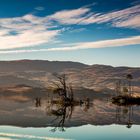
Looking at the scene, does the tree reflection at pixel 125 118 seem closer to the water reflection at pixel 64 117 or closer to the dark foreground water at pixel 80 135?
the water reflection at pixel 64 117

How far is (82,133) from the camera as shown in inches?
1642

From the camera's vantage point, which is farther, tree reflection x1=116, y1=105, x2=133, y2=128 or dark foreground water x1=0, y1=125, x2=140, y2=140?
tree reflection x1=116, y1=105, x2=133, y2=128

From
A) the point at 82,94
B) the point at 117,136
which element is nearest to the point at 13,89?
the point at 82,94

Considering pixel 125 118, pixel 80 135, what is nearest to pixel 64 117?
pixel 125 118

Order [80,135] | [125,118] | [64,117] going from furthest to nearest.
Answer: [125,118] < [64,117] < [80,135]

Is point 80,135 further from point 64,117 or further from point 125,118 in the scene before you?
point 125,118

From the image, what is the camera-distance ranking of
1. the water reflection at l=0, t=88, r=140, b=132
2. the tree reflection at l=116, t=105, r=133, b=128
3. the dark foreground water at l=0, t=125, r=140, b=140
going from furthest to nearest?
the tree reflection at l=116, t=105, r=133, b=128 < the water reflection at l=0, t=88, r=140, b=132 < the dark foreground water at l=0, t=125, r=140, b=140

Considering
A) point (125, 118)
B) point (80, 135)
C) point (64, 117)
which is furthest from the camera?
point (125, 118)

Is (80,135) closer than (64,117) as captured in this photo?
Yes

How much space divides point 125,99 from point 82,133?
228 ft

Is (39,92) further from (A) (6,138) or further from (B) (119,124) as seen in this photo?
(A) (6,138)

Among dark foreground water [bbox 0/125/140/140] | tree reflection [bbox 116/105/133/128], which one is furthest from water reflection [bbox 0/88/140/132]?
dark foreground water [bbox 0/125/140/140]

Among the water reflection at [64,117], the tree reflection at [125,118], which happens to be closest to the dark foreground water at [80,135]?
the water reflection at [64,117]

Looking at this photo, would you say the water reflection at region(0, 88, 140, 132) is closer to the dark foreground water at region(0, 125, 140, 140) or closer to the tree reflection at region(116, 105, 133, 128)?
the tree reflection at region(116, 105, 133, 128)
